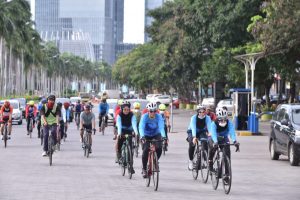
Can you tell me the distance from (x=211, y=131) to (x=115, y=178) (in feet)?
9.75

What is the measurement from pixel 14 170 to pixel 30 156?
4853mm

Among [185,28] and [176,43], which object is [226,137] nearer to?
[185,28]

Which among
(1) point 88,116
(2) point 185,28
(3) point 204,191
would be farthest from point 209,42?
(3) point 204,191

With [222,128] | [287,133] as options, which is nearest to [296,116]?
[287,133]

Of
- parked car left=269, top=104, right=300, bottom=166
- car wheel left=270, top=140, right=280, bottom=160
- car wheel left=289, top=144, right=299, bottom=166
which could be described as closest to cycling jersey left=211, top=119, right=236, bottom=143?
parked car left=269, top=104, right=300, bottom=166

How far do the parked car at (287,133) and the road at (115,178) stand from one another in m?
0.36

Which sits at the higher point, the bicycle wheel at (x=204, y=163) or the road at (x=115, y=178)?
the bicycle wheel at (x=204, y=163)

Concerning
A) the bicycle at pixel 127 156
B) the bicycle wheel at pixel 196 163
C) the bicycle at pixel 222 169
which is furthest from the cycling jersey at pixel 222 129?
the bicycle at pixel 127 156

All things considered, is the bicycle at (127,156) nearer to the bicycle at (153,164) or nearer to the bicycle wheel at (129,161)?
the bicycle wheel at (129,161)

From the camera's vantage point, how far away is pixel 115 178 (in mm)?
18406

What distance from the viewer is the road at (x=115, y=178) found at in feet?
50.1

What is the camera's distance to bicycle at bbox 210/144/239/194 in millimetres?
15516

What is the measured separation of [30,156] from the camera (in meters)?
25.0

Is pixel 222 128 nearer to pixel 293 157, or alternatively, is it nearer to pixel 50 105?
pixel 293 157
